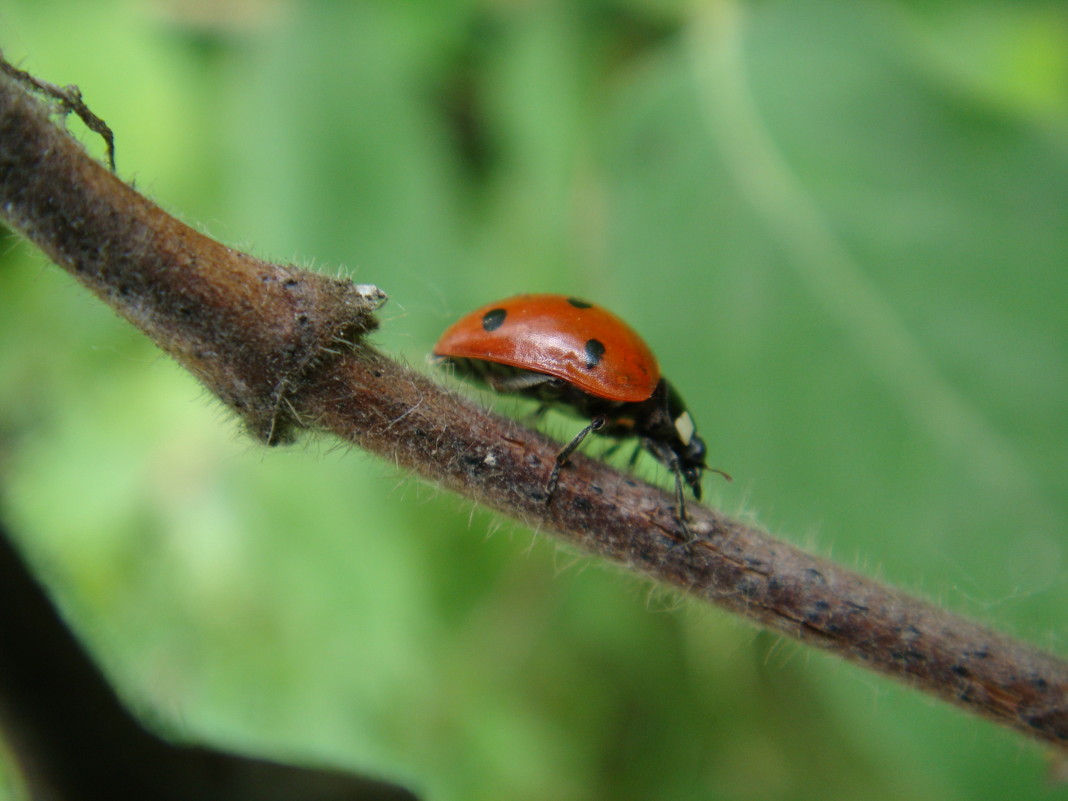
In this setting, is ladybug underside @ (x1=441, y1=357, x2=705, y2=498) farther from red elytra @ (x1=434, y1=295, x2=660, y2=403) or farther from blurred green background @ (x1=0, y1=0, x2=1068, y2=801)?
blurred green background @ (x1=0, y1=0, x2=1068, y2=801)

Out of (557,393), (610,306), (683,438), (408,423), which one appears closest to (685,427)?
(683,438)

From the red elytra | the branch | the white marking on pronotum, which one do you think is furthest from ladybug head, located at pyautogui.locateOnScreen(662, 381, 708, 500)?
the branch

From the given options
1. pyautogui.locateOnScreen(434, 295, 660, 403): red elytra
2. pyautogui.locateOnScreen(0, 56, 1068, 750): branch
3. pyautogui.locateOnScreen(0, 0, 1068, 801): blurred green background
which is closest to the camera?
pyautogui.locateOnScreen(0, 56, 1068, 750): branch

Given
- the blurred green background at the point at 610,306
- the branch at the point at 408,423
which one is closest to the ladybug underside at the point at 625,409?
the blurred green background at the point at 610,306

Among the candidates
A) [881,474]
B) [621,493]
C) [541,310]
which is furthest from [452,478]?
[881,474]

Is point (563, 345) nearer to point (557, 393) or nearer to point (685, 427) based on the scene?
point (557, 393)

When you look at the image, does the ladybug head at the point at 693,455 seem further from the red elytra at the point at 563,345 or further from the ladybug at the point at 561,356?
the red elytra at the point at 563,345
